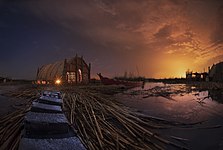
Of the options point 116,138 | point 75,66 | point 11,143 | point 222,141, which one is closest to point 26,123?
point 11,143

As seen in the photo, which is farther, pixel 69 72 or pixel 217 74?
pixel 217 74

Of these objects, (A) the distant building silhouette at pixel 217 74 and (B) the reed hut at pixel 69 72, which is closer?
(B) the reed hut at pixel 69 72

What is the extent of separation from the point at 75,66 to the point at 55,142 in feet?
76.4

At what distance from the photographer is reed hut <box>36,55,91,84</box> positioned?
896 inches

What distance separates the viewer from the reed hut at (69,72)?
74.7 ft

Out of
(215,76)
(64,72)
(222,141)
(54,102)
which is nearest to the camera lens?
(222,141)

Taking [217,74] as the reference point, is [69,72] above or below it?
below

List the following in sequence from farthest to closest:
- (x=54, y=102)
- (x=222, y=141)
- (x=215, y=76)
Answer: (x=215, y=76) → (x=54, y=102) → (x=222, y=141)

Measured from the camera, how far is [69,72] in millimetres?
24234

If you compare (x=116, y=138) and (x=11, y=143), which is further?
(x=116, y=138)

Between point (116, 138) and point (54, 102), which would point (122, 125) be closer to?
point (116, 138)

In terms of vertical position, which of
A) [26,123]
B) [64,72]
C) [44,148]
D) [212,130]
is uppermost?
[64,72]

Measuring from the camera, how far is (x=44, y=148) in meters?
1.98

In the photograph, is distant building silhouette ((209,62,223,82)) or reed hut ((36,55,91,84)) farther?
distant building silhouette ((209,62,223,82))
